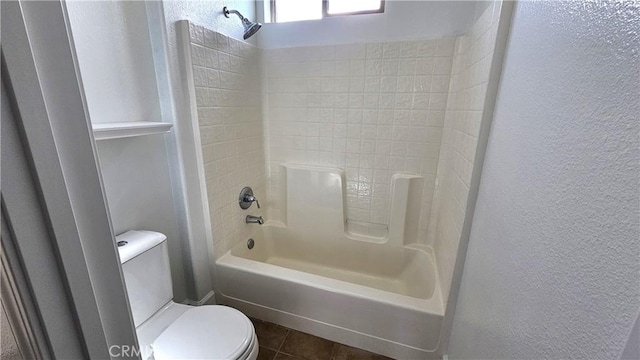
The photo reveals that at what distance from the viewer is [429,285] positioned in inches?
62.4

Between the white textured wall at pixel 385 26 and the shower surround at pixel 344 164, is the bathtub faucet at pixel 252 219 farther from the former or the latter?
the white textured wall at pixel 385 26

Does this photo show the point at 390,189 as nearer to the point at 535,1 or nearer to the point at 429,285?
the point at 429,285

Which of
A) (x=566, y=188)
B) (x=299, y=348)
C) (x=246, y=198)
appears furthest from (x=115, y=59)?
(x=299, y=348)

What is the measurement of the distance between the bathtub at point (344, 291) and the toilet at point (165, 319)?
0.40 metres

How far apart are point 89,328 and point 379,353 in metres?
1.51

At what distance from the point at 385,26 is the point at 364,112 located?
0.55m

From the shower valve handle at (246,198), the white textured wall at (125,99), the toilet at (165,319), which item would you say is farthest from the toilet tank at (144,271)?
the shower valve handle at (246,198)

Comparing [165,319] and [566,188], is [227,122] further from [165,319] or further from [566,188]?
[566,188]

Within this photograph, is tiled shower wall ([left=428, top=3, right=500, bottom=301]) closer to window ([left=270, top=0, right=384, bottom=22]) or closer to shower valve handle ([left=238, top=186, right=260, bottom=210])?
window ([left=270, top=0, right=384, bottom=22])

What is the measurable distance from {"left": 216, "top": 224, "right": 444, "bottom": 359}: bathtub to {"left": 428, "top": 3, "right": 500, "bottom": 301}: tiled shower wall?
21cm

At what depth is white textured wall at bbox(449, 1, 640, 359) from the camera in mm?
414

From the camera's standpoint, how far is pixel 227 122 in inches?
63.7

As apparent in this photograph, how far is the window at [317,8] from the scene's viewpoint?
69.4 inches

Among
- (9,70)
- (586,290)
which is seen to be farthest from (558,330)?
(9,70)
